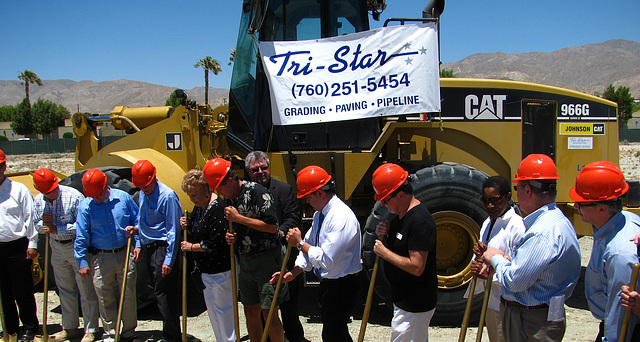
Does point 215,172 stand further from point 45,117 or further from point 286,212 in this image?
point 45,117

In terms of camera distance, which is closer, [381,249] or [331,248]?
[381,249]

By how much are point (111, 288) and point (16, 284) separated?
108cm

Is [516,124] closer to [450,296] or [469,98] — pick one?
[469,98]

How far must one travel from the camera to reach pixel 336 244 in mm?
3246

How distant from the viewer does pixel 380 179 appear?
9.94ft

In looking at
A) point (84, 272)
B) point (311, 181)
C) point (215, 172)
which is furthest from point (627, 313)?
point (84, 272)

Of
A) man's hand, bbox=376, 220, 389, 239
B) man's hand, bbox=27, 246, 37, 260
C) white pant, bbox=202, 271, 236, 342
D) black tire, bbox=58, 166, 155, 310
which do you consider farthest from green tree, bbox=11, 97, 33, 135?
man's hand, bbox=376, 220, 389, 239

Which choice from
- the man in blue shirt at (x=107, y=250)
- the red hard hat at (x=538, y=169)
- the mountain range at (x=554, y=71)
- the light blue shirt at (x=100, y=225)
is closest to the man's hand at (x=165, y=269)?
the man in blue shirt at (x=107, y=250)

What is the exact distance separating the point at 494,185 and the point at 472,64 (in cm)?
20645

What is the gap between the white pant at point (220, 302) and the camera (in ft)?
13.0

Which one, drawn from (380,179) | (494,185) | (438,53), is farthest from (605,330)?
(438,53)

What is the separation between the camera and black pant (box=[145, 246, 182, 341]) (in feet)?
14.2

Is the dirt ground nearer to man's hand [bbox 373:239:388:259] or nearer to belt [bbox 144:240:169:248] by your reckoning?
belt [bbox 144:240:169:248]

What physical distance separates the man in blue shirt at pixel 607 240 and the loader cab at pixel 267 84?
2.96m
